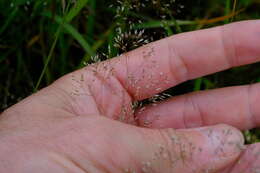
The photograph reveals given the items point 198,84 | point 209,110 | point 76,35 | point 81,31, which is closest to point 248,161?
point 209,110

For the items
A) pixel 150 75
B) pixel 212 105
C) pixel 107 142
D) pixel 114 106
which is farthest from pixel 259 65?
pixel 107 142

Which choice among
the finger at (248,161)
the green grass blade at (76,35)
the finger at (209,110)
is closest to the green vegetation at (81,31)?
the green grass blade at (76,35)

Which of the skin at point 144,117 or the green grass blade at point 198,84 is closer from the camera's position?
the skin at point 144,117

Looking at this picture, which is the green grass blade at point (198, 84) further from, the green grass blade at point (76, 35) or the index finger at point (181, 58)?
the green grass blade at point (76, 35)

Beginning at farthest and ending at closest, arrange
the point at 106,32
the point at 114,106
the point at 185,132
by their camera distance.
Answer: the point at 106,32 → the point at 114,106 → the point at 185,132

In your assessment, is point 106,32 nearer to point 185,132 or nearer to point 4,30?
point 4,30

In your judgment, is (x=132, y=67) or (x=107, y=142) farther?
(x=132, y=67)
